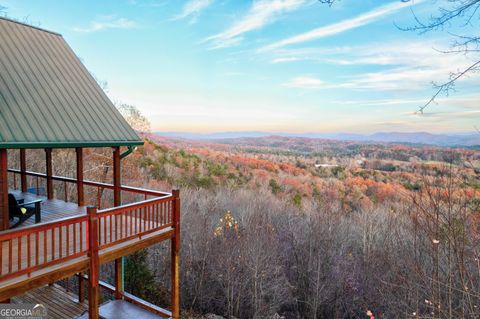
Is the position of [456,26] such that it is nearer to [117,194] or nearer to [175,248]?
[175,248]

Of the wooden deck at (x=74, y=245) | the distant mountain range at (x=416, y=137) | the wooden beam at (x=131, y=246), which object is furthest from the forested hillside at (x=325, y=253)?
the wooden beam at (x=131, y=246)

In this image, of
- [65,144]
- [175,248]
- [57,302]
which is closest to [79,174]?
[65,144]

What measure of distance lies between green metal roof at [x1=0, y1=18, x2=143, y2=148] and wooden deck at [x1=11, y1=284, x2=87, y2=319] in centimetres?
563

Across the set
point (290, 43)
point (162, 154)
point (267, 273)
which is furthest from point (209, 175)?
point (267, 273)

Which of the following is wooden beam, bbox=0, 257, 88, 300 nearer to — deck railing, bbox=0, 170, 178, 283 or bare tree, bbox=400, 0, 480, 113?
deck railing, bbox=0, 170, 178, 283

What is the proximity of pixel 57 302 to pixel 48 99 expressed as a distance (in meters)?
6.71

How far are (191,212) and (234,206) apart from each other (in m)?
5.43

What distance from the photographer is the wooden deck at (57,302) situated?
365 inches

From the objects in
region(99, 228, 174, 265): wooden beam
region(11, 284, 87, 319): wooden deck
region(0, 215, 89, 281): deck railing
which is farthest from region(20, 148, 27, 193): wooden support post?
region(99, 228, 174, 265): wooden beam

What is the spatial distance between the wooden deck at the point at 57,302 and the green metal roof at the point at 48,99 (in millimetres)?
5627

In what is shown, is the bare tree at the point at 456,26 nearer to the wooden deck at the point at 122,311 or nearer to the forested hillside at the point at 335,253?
the forested hillside at the point at 335,253

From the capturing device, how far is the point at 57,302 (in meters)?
9.92

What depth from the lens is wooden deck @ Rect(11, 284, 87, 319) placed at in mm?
9281

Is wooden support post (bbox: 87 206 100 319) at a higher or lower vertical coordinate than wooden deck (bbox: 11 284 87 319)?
higher
